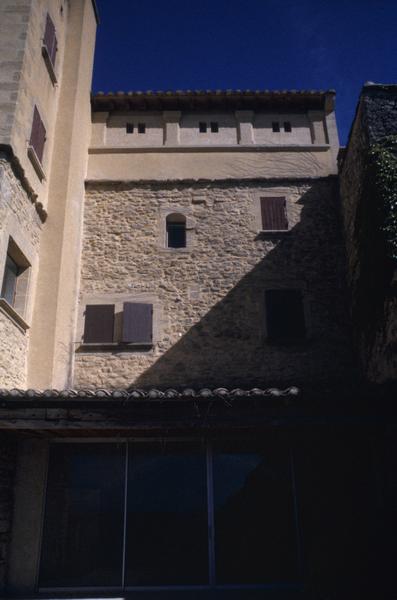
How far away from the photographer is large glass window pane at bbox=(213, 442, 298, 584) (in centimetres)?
834

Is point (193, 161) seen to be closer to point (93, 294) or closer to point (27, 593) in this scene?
point (93, 294)

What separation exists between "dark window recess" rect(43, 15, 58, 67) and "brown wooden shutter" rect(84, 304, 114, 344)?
5940mm

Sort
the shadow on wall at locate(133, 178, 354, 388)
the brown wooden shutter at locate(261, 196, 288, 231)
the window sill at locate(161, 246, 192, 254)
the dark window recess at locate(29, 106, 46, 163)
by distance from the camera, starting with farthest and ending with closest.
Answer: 1. the brown wooden shutter at locate(261, 196, 288, 231)
2. the window sill at locate(161, 246, 192, 254)
3. the shadow on wall at locate(133, 178, 354, 388)
4. the dark window recess at locate(29, 106, 46, 163)

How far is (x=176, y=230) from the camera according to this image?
13109 mm

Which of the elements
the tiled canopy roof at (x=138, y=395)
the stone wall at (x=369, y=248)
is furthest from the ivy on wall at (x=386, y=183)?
the tiled canopy roof at (x=138, y=395)

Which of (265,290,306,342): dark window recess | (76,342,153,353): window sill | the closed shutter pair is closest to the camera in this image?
(76,342,153,353): window sill

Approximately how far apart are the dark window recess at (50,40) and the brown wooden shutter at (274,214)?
613 cm

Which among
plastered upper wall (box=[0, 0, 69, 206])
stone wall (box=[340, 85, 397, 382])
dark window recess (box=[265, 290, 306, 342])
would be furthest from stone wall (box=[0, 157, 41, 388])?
stone wall (box=[340, 85, 397, 382])

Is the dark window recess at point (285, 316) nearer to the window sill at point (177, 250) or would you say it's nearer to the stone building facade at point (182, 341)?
the stone building facade at point (182, 341)

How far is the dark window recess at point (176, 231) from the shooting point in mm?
12961

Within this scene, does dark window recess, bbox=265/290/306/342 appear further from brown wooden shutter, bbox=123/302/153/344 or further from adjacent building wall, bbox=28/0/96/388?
adjacent building wall, bbox=28/0/96/388

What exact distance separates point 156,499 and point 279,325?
4.97m

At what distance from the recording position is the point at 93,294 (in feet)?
39.9

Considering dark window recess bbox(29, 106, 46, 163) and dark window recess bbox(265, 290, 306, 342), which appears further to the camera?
dark window recess bbox(265, 290, 306, 342)
